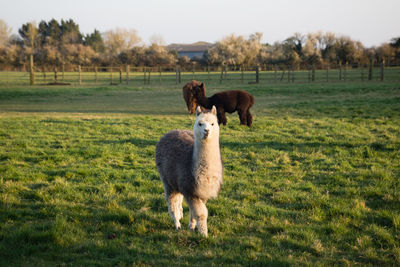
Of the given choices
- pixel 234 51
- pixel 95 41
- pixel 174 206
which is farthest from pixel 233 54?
pixel 174 206

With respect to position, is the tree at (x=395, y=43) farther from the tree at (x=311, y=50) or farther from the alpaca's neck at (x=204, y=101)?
the alpaca's neck at (x=204, y=101)

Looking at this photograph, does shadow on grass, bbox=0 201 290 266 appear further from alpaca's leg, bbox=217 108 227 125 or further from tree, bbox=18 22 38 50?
tree, bbox=18 22 38 50

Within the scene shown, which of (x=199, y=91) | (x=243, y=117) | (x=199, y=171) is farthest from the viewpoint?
(x=199, y=91)

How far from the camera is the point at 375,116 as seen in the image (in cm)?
1277

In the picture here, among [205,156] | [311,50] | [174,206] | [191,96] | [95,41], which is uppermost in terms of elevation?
[95,41]

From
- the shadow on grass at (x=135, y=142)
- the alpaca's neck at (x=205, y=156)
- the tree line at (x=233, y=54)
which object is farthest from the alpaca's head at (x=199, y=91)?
the tree line at (x=233, y=54)

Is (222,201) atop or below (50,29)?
below

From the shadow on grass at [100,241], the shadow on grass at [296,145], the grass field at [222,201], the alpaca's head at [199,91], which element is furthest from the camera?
the alpaca's head at [199,91]

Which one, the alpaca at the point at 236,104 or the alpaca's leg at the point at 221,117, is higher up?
the alpaca at the point at 236,104

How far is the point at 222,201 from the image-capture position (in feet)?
16.5

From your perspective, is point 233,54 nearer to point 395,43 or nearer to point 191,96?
point 395,43

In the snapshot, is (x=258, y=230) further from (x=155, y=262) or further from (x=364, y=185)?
(x=364, y=185)

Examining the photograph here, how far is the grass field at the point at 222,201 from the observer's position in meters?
3.46

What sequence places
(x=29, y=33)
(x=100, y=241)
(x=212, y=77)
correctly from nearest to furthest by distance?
1. (x=100, y=241)
2. (x=212, y=77)
3. (x=29, y=33)
